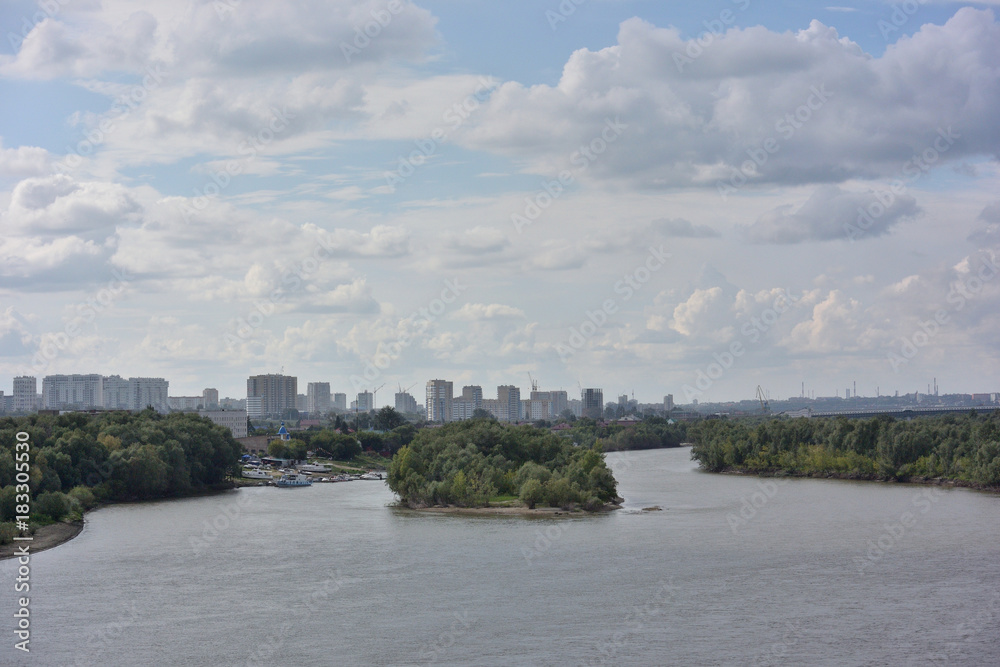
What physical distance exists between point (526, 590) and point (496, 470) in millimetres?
23814

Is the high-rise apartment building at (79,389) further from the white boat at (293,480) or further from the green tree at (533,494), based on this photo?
the green tree at (533,494)

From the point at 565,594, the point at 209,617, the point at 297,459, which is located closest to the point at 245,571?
the point at 209,617

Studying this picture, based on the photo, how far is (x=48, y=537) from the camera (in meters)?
38.6

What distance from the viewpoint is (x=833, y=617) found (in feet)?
Answer: 79.7

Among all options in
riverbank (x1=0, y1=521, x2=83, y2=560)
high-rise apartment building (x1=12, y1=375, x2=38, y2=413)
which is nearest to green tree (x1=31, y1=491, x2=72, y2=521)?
riverbank (x1=0, y1=521, x2=83, y2=560)

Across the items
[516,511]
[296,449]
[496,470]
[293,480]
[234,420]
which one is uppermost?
[234,420]

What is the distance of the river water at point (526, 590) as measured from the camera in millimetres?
21609

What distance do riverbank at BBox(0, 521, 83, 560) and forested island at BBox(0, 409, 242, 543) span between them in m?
0.66

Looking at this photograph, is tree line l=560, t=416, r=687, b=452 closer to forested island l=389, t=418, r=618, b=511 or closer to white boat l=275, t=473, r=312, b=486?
white boat l=275, t=473, r=312, b=486

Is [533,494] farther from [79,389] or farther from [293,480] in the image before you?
[79,389]

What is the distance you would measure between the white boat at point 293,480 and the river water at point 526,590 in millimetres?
26999

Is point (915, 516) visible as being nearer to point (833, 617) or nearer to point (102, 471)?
point (833, 617)

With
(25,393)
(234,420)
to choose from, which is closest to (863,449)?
(234,420)

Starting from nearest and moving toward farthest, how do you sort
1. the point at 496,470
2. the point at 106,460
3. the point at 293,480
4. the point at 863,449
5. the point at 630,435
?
the point at 496,470 < the point at 106,460 < the point at 863,449 < the point at 293,480 < the point at 630,435
